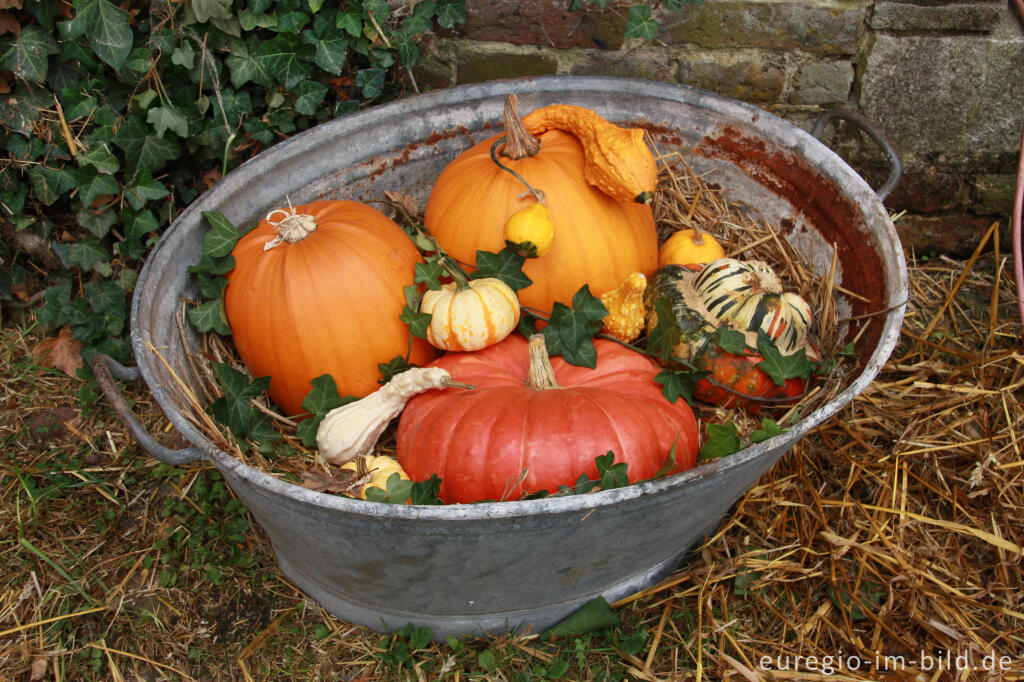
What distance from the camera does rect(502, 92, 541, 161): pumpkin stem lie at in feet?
5.83

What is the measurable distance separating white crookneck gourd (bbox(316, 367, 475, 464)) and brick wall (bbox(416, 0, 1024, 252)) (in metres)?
1.14

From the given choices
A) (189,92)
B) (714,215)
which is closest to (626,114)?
(714,215)

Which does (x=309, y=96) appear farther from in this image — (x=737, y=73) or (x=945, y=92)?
(x=945, y=92)

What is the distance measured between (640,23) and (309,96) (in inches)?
37.0

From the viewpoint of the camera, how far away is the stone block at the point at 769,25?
2174 mm

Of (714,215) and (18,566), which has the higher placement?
(714,215)

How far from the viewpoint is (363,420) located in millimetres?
1640

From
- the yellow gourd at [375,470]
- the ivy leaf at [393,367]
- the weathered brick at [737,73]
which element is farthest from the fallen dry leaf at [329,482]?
the weathered brick at [737,73]

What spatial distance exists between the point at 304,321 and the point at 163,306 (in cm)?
31

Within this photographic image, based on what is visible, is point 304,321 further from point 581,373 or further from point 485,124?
point 485,124

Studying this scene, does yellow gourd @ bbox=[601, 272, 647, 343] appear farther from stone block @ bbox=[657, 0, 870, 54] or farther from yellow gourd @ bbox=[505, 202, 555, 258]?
stone block @ bbox=[657, 0, 870, 54]

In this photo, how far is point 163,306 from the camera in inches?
65.7

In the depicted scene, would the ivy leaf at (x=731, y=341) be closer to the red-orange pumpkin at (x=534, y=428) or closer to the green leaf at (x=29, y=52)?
the red-orange pumpkin at (x=534, y=428)

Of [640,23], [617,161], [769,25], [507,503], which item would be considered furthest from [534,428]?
[769,25]
